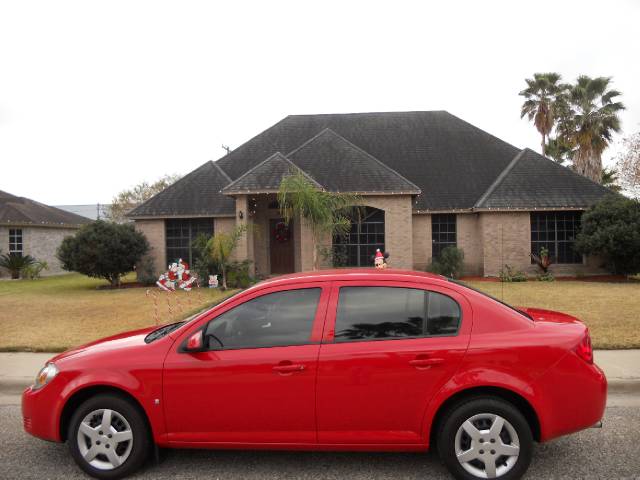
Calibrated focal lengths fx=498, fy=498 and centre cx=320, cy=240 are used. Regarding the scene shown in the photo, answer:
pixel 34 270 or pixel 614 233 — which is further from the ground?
pixel 614 233

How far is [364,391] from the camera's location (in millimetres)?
3689

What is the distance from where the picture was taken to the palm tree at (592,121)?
28.8 m

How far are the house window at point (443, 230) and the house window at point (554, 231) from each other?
302 cm

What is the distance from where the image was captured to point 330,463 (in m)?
A: 4.15

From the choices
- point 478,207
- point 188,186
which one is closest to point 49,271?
point 188,186

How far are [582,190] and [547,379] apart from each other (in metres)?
18.4

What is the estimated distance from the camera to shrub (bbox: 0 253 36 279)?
78.5 ft

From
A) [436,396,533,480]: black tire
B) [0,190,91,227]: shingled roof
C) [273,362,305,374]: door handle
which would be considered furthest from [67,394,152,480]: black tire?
[0,190,91,227]: shingled roof

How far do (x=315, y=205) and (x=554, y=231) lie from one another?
1015cm

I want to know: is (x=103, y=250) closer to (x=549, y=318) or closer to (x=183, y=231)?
(x=183, y=231)

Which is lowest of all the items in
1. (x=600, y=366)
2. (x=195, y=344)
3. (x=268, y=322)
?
(x=600, y=366)

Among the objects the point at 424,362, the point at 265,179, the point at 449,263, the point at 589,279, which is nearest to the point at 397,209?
the point at 449,263

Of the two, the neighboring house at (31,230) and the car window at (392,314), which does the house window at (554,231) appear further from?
the neighboring house at (31,230)

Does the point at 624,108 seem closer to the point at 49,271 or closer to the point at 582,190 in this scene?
the point at 582,190
